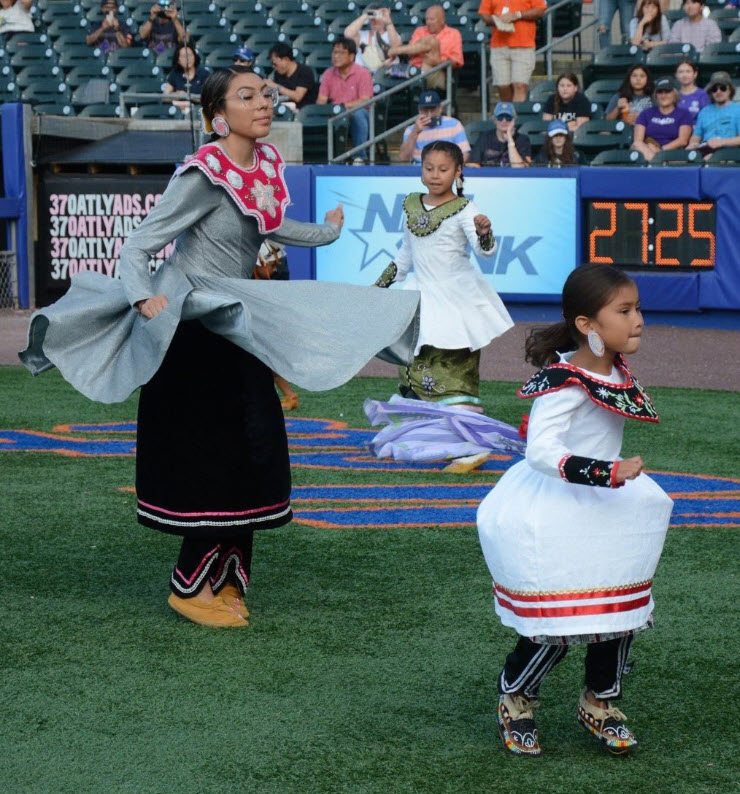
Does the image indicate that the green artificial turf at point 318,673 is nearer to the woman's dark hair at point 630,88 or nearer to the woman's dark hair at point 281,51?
the woman's dark hair at point 630,88

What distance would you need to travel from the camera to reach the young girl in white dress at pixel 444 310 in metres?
7.30

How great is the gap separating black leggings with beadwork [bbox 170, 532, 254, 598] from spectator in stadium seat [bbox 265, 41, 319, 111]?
11.8 meters

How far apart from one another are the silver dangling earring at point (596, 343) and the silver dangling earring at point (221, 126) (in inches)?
70.7

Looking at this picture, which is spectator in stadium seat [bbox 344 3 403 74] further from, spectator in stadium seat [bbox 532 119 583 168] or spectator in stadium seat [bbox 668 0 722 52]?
spectator in stadium seat [bbox 532 119 583 168]

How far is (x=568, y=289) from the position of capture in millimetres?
3402

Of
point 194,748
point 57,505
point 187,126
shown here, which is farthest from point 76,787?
point 187,126

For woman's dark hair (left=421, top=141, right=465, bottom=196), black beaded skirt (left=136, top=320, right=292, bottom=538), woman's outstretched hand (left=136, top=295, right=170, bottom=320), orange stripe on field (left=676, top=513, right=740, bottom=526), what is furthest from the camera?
woman's dark hair (left=421, top=141, right=465, bottom=196)

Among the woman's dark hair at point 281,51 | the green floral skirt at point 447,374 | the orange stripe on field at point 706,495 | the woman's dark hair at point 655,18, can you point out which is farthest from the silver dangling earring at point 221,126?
the woman's dark hair at point 655,18

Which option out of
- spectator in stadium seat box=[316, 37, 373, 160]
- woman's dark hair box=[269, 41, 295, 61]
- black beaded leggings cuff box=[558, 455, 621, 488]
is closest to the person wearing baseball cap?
spectator in stadium seat box=[316, 37, 373, 160]

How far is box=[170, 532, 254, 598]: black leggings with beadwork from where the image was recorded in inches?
182

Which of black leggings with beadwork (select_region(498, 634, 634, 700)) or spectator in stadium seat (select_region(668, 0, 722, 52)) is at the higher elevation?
spectator in stadium seat (select_region(668, 0, 722, 52))

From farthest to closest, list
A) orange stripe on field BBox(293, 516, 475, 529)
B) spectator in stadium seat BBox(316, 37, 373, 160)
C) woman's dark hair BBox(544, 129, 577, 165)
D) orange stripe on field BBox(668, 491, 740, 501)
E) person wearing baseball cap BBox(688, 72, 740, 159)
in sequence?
spectator in stadium seat BBox(316, 37, 373, 160) → person wearing baseball cap BBox(688, 72, 740, 159) → woman's dark hair BBox(544, 129, 577, 165) → orange stripe on field BBox(668, 491, 740, 501) → orange stripe on field BBox(293, 516, 475, 529)

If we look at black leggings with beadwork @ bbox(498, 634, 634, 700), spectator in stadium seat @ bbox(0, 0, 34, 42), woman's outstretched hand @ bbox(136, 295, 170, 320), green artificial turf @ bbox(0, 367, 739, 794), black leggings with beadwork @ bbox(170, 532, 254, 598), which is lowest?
green artificial turf @ bbox(0, 367, 739, 794)

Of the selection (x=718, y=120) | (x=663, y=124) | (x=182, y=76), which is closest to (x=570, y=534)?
(x=718, y=120)
